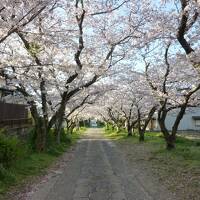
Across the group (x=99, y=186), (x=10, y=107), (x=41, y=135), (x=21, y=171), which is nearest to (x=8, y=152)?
(x=21, y=171)

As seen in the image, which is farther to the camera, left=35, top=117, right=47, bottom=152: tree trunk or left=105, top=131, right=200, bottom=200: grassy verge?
left=35, top=117, right=47, bottom=152: tree trunk

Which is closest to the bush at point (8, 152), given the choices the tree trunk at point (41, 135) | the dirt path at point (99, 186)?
the dirt path at point (99, 186)

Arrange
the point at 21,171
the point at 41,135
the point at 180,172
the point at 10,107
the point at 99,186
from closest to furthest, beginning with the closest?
the point at 99,186 → the point at 21,171 → the point at 180,172 → the point at 41,135 → the point at 10,107

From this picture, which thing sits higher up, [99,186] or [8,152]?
[8,152]

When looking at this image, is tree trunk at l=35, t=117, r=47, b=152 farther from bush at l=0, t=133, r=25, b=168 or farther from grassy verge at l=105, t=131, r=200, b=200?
bush at l=0, t=133, r=25, b=168

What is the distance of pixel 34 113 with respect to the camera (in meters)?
23.3

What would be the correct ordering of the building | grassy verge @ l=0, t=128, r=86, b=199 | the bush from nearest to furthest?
grassy verge @ l=0, t=128, r=86, b=199 < the bush < the building

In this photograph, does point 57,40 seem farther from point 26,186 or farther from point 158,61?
point 158,61

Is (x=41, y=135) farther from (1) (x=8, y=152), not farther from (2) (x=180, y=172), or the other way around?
(2) (x=180, y=172)

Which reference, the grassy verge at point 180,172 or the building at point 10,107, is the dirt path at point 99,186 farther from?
the building at point 10,107

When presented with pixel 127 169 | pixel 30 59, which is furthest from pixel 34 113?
pixel 127 169

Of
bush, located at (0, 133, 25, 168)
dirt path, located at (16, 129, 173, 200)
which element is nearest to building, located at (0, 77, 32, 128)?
bush, located at (0, 133, 25, 168)

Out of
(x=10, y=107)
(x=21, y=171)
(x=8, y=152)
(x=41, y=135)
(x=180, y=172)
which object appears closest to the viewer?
(x=8, y=152)

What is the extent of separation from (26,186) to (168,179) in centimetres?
507
